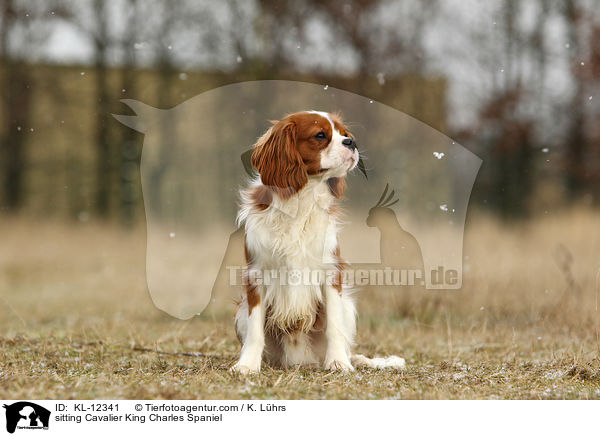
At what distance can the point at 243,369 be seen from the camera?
3.59 m

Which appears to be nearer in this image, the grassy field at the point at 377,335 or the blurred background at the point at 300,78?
the grassy field at the point at 377,335

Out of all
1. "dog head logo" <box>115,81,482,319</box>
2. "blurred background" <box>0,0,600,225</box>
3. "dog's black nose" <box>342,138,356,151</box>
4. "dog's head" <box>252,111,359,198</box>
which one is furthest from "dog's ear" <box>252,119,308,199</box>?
"blurred background" <box>0,0,600,225</box>

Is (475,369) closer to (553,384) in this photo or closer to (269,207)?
(553,384)

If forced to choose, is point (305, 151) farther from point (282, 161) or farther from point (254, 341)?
point (254, 341)

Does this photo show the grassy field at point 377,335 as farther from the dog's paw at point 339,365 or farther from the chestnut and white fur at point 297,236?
the chestnut and white fur at point 297,236

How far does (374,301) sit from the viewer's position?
655 centimetres

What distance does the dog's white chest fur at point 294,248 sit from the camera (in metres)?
3.65

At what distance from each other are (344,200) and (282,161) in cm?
57

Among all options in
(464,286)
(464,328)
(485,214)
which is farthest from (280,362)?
(485,214)

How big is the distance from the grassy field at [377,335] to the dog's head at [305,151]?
3.70ft

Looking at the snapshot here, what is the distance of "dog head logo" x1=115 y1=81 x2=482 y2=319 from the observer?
4.62m
